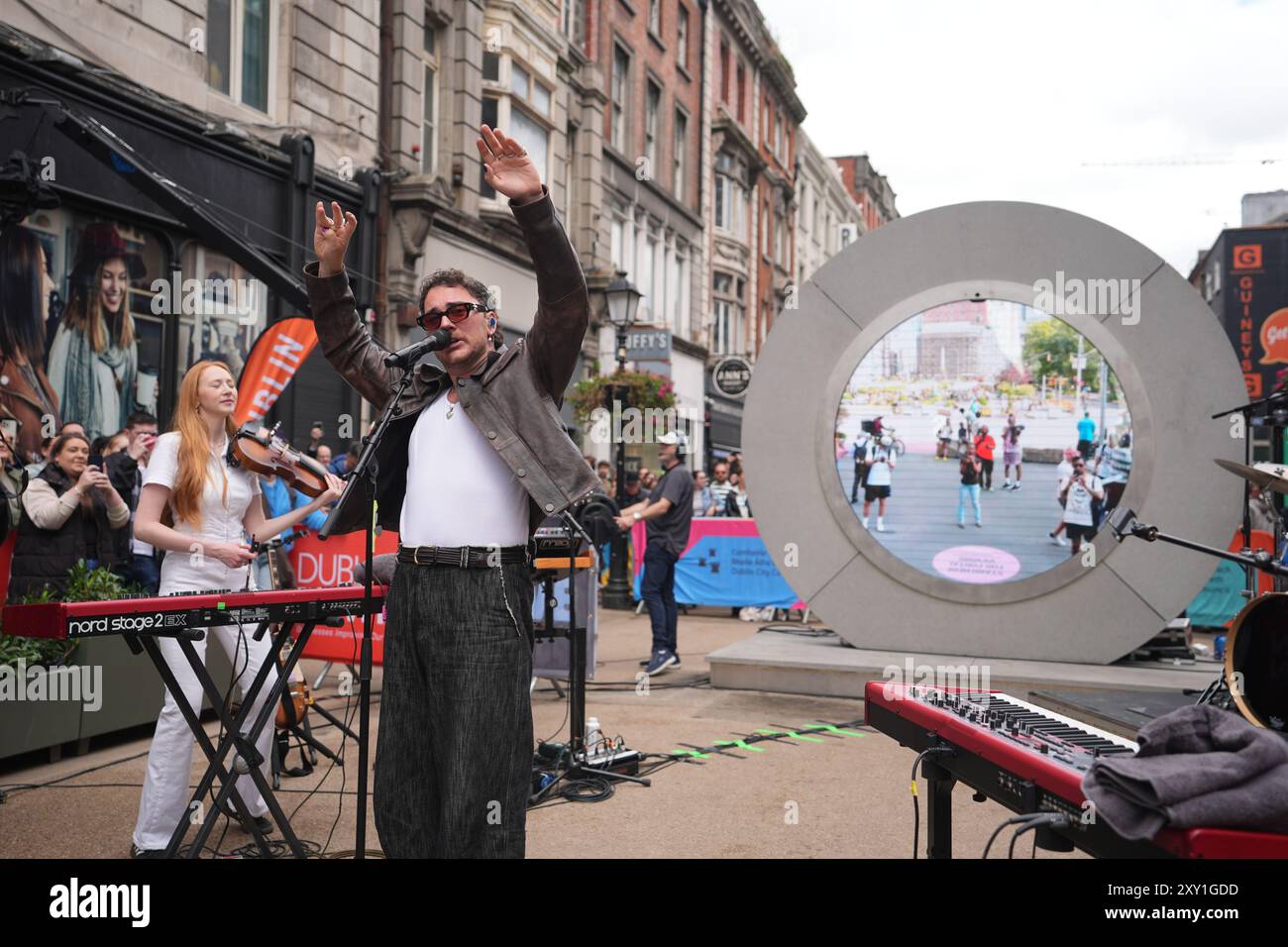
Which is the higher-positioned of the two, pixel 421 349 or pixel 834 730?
pixel 421 349

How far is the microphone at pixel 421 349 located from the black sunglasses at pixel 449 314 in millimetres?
27

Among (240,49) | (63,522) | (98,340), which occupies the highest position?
(240,49)

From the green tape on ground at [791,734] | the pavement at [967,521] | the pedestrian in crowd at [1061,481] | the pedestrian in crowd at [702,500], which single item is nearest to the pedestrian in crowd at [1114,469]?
the pedestrian in crowd at [1061,481]

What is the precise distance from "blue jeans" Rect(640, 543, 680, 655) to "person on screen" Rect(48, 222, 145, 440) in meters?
6.13

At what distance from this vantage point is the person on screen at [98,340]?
1088 centimetres

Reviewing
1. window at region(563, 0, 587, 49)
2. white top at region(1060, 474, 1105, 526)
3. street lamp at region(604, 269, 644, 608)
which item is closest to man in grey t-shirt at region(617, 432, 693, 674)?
white top at region(1060, 474, 1105, 526)

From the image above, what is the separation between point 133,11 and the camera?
1152 centimetres

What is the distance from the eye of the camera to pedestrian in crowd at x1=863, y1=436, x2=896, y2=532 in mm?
8938

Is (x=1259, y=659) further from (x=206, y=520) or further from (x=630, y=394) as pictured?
(x=630, y=394)

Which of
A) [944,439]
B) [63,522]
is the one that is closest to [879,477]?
[944,439]

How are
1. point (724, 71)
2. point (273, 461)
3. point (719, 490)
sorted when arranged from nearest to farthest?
point (273, 461) < point (719, 490) < point (724, 71)

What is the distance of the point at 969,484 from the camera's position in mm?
8727

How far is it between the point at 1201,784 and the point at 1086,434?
6.99 metres
